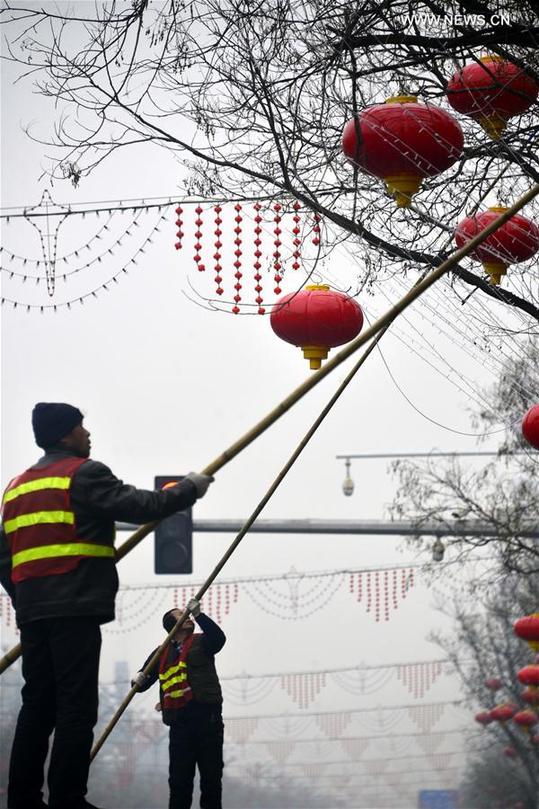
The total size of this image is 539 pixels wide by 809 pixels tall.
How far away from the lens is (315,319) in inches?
425

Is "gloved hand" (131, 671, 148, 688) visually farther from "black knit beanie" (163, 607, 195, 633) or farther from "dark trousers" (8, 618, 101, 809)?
"dark trousers" (8, 618, 101, 809)

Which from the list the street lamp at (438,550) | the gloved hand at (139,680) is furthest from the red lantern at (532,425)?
the street lamp at (438,550)

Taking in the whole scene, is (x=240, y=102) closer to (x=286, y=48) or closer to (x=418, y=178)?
(x=286, y=48)

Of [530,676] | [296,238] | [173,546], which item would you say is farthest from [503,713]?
[296,238]

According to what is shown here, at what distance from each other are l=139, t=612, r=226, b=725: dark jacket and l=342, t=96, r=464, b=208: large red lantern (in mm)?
2664

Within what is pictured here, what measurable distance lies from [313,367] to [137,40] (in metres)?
2.44

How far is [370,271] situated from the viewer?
11.0 meters

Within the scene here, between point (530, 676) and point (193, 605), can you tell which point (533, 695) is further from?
point (193, 605)

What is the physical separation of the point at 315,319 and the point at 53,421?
4.23 metres

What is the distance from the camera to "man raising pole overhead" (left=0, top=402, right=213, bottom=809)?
6438 millimetres

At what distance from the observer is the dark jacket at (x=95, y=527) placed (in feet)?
21.2

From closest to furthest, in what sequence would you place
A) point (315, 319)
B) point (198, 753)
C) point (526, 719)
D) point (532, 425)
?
point (198, 753) → point (532, 425) → point (315, 319) → point (526, 719)

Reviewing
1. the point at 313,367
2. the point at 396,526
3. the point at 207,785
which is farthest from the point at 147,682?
the point at 396,526

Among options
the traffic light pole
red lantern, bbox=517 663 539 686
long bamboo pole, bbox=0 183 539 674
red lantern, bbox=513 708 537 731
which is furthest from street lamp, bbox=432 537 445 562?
long bamboo pole, bbox=0 183 539 674
